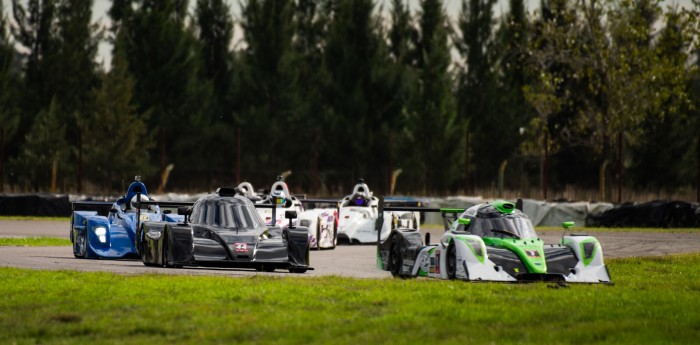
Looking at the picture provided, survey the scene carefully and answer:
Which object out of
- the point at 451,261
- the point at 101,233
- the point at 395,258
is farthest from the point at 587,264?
the point at 101,233

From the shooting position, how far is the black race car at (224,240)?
877 inches

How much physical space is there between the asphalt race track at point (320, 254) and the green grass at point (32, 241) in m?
1.38

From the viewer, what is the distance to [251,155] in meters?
75.2

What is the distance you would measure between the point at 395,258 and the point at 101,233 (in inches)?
262

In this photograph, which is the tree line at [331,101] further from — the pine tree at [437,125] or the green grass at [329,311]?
the green grass at [329,311]

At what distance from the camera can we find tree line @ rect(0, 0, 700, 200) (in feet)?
218

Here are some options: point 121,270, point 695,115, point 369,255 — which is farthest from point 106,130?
point 121,270

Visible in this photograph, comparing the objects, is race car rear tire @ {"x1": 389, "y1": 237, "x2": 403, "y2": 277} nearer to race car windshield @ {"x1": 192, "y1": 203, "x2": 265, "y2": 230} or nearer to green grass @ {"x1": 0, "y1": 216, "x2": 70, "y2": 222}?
race car windshield @ {"x1": 192, "y1": 203, "x2": 265, "y2": 230}

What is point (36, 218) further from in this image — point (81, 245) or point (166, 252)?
point (166, 252)

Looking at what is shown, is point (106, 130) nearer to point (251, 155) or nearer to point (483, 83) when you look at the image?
point (251, 155)

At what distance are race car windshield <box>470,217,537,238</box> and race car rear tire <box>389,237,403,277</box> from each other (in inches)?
63.2

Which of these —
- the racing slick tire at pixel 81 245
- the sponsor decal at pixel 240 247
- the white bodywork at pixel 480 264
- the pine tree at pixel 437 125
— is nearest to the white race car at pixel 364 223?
the racing slick tire at pixel 81 245

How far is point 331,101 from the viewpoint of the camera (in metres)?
76.5

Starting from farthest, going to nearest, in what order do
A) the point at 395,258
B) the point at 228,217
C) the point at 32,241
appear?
the point at 32,241, the point at 228,217, the point at 395,258
